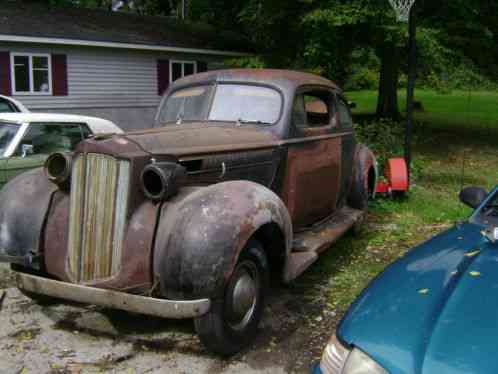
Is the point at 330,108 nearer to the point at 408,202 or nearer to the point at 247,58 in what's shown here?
the point at 408,202

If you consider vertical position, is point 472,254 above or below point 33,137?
below

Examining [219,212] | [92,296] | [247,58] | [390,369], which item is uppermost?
[247,58]

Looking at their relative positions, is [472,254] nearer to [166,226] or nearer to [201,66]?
[166,226]

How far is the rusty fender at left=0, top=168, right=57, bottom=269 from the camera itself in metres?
4.17

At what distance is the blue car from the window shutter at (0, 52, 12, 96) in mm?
15297

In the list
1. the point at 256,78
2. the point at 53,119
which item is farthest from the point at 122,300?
the point at 53,119

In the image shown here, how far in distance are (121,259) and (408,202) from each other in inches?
239

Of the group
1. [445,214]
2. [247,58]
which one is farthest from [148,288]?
[247,58]

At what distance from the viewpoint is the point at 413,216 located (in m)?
8.14

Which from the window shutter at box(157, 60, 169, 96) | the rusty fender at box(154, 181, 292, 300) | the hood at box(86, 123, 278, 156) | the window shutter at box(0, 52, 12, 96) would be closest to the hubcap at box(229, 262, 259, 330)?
the rusty fender at box(154, 181, 292, 300)

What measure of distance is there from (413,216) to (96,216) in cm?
542

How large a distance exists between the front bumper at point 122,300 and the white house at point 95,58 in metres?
12.4

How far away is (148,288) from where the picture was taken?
3.79 m

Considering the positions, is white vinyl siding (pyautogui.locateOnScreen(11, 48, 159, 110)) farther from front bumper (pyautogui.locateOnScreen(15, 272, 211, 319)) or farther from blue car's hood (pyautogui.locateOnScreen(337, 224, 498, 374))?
blue car's hood (pyautogui.locateOnScreen(337, 224, 498, 374))
